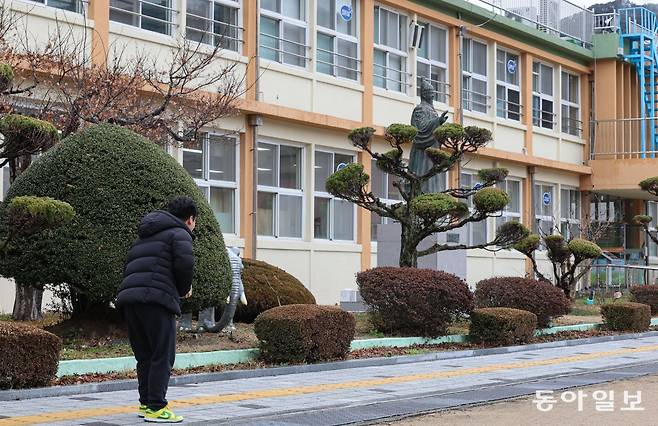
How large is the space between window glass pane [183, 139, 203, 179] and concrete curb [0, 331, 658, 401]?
29.5 ft

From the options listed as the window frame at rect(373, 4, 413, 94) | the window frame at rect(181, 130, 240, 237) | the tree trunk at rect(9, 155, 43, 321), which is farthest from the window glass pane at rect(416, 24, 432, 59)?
the tree trunk at rect(9, 155, 43, 321)

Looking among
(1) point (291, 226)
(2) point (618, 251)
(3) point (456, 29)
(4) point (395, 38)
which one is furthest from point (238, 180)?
(2) point (618, 251)

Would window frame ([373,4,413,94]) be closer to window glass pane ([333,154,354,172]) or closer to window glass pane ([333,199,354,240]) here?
window glass pane ([333,154,354,172])

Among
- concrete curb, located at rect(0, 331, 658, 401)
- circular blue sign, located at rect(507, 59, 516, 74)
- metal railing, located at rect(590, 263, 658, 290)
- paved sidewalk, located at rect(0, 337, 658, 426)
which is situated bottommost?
paved sidewalk, located at rect(0, 337, 658, 426)

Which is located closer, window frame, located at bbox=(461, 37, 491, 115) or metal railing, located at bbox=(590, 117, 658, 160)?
window frame, located at bbox=(461, 37, 491, 115)

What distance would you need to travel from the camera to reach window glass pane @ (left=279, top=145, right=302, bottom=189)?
26250 millimetres

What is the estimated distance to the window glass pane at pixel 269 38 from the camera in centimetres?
2545

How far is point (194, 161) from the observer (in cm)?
2369

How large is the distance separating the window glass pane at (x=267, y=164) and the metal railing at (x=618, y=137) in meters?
16.5

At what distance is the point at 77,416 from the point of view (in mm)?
9297

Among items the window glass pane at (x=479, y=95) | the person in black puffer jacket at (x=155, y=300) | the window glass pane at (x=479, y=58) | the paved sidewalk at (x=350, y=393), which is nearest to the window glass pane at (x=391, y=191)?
the window glass pane at (x=479, y=95)

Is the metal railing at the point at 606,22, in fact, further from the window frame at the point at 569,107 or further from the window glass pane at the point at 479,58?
the window glass pane at the point at 479,58

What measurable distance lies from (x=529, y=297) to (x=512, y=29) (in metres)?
17.3

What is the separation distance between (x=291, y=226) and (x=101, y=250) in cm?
1342
